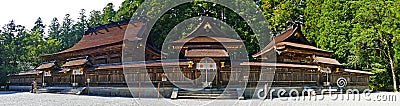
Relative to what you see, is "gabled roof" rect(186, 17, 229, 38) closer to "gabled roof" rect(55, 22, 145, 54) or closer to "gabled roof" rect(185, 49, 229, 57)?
"gabled roof" rect(185, 49, 229, 57)

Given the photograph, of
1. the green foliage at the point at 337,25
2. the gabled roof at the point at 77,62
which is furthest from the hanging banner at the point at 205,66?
the green foliage at the point at 337,25

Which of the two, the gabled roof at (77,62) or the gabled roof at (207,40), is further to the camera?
the gabled roof at (77,62)

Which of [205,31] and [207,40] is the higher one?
[205,31]

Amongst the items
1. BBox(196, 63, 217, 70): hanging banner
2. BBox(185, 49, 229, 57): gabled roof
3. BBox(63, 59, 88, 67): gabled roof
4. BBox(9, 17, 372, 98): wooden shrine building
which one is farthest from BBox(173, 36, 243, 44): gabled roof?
BBox(63, 59, 88, 67): gabled roof

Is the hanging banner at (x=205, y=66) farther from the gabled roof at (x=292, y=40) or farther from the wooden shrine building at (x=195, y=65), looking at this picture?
the gabled roof at (x=292, y=40)

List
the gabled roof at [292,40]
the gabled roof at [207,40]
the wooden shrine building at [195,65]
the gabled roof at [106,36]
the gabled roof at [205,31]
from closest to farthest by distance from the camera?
the wooden shrine building at [195,65]
the gabled roof at [207,40]
the gabled roof at [205,31]
the gabled roof at [292,40]
the gabled roof at [106,36]

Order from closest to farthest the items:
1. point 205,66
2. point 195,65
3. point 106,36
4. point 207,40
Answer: point 205,66
point 195,65
point 207,40
point 106,36

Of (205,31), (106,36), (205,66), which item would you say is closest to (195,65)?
(205,66)

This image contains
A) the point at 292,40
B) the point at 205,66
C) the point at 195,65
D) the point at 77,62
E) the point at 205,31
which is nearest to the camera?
the point at 205,66

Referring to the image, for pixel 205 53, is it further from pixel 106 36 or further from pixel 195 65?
pixel 106 36

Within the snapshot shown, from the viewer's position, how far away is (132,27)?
1114 inches

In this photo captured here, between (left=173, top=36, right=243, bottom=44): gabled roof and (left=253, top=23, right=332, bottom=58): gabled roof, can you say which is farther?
(left=253, top=23, right=332, bottom=58): gabled roof

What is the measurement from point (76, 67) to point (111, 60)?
9.05ft

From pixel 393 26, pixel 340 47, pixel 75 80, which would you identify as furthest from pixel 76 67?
pixel 393 26
